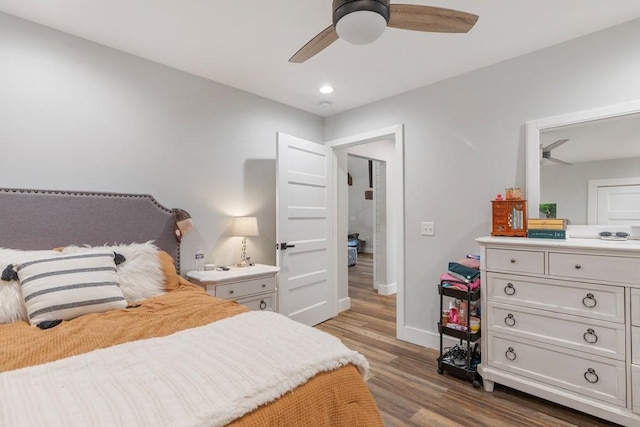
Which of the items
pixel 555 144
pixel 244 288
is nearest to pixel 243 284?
pixel 244 288

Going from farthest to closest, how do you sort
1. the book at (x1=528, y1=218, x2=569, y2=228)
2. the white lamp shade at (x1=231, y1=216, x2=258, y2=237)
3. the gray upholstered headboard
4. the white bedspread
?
the white lamp shade at (x1=231, y1=216, x2=258, y2=237), the book at (x1=528, y1=218, x2=569, y2=228), the gray upholstered headboard, the white bedspread

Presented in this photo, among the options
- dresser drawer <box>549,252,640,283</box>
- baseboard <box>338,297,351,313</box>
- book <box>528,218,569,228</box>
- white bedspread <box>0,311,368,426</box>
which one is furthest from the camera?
baseboard <box>338,297,351,313</box>

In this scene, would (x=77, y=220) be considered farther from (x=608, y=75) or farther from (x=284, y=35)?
(x=608, y=75)

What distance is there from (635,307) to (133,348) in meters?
2.50

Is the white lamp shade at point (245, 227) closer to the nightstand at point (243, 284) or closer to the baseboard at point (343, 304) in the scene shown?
the nightstand at point (243, 284)

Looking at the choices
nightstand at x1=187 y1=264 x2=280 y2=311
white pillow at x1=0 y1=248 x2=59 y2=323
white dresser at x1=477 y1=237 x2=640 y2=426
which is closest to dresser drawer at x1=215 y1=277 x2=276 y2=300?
nightstand at x1=187 y1=264 x2=280 y2=311

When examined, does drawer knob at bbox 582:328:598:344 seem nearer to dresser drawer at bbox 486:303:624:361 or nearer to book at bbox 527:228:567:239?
dresser drawer at bbox 486:303:624:361

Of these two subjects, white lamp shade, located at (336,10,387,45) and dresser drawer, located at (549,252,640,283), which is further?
dresser drawer, located at (549,252,640,283)

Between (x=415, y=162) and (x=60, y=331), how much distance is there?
2898 mm

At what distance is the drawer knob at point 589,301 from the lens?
184cm

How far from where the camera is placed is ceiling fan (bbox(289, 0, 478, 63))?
134cm

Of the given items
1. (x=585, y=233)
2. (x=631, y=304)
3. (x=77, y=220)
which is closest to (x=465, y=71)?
(x=585, y=233)

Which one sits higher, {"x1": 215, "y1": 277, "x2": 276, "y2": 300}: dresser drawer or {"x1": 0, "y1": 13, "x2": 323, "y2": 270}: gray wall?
{"x1": 0, "y1": 13, "x2": 323, "y2": 270}: gray wall

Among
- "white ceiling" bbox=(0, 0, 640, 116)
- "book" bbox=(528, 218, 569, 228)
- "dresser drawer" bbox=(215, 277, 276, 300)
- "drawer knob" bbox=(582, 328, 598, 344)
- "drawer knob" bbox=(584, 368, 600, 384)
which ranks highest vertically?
"white ceiling" bbox=(0, 0, 640, 116)
